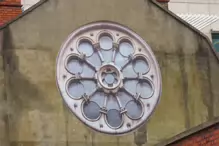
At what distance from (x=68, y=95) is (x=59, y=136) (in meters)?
1.30

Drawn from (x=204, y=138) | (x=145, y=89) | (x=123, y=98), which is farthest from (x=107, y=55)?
(x=204, y=138)

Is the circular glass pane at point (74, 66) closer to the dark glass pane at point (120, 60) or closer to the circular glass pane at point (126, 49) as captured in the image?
the dark glass pane at point (120, 60)

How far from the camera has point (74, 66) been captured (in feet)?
92.4

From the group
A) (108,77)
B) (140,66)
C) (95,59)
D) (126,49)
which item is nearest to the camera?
(108,77)

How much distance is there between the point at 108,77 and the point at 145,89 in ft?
3.63

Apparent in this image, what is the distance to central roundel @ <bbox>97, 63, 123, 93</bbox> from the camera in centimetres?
2808

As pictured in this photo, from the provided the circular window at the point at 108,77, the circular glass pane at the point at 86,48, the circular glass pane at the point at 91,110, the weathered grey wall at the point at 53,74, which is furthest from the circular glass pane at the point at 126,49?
the circular glass pane at the point at 91,110

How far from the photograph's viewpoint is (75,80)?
28.0 metres

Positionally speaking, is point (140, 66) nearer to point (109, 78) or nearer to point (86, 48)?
point (109, 78)

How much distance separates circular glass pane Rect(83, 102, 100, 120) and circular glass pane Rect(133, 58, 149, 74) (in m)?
1.67

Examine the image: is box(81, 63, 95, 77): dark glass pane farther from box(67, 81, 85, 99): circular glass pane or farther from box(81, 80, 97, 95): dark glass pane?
box(67, 81, 85, 99): circular glass pane

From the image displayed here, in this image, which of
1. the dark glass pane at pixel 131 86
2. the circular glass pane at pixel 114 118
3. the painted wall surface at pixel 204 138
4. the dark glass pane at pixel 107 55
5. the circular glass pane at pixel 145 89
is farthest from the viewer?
the dark glass pane at pixel 107 55

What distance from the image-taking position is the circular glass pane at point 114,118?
27.9 metres

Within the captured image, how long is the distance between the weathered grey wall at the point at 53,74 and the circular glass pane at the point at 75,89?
49 cm
